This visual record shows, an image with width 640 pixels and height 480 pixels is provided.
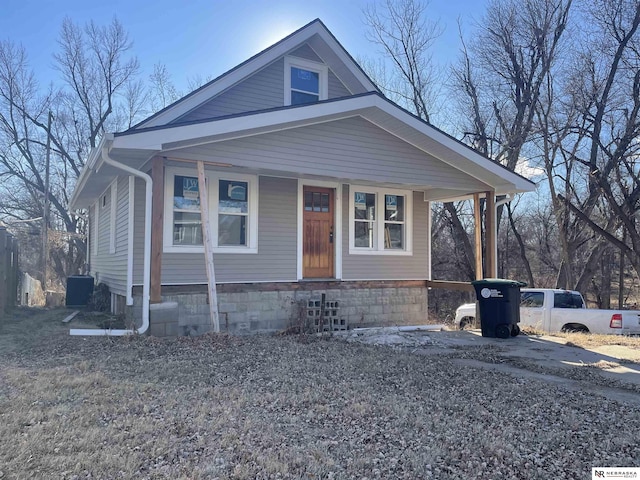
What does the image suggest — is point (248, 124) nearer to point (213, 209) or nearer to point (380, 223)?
point (213, 209)

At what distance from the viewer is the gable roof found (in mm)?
9641

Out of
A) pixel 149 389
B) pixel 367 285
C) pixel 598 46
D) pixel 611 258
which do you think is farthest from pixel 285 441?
pixel 611 258

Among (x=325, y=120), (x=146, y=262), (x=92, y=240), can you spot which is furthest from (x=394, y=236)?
(x=92, y=240)

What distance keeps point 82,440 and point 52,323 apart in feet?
22.9

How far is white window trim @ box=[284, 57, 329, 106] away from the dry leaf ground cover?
6.53 m

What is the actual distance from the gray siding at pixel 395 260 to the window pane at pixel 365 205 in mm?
354

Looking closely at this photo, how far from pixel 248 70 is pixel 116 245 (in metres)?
4.48

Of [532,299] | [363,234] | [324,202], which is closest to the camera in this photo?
[324,202]

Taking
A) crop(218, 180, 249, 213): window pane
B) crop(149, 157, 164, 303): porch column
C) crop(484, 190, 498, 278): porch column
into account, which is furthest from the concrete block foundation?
crop(484, 190, 498, 278): porch column

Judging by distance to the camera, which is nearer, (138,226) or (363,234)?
(138,226)

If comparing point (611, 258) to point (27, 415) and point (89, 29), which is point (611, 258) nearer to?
point (27, 415)

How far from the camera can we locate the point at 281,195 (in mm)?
10008

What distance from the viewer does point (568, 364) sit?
6777 mm

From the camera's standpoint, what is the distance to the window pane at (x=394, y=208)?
37.9 ft
